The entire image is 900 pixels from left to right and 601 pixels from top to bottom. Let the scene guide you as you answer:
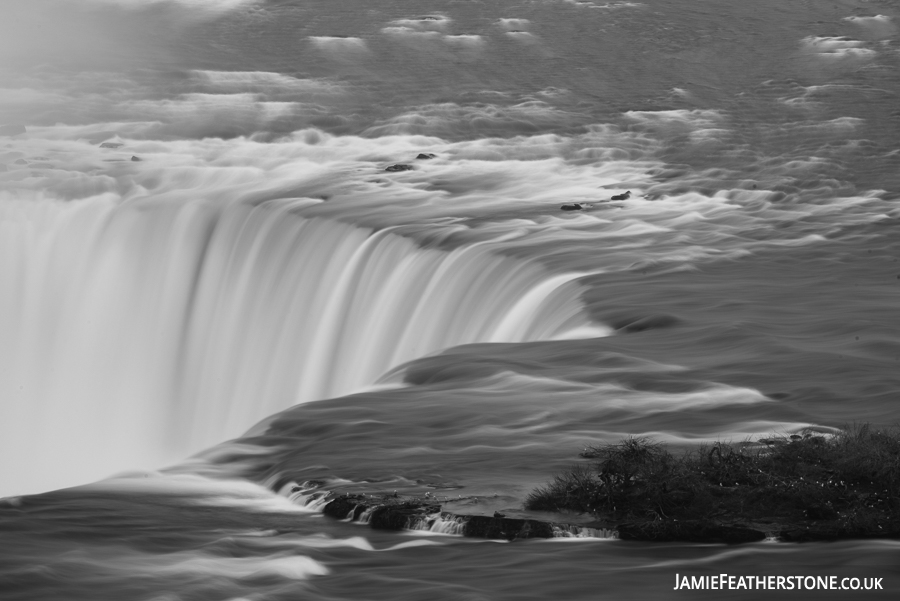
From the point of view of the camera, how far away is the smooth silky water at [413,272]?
7945 mm

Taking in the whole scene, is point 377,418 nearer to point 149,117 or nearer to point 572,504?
point 572,504

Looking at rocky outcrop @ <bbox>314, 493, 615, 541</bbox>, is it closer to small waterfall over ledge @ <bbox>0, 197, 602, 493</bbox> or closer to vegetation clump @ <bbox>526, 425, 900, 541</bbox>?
vegetation clump @ <bbox>526, 425, 900, 541</bbox>

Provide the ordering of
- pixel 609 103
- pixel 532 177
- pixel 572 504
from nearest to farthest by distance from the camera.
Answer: pixel 572 504 → pixel 532 177 → pixel 609 103

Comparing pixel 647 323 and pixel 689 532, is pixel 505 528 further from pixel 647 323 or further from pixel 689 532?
pixel 647 323

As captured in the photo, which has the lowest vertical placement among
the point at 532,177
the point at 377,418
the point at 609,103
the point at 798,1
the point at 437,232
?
the point at 377,418

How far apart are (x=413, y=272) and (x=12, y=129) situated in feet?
44.0

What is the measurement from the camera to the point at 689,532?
25.7 feet

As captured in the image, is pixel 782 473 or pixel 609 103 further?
pixel 609 103

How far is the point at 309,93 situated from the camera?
29.6m

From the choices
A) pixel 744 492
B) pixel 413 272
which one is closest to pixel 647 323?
pixel 413 272

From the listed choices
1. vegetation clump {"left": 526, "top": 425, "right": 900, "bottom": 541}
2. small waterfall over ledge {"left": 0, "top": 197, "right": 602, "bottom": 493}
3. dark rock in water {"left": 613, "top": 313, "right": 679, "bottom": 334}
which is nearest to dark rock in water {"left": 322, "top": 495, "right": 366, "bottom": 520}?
vegetation clump {"left": 526, "top": 425, "right": 900, "bottom": 541}

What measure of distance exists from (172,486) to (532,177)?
47.0ft

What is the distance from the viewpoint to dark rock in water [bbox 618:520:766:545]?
777 centimetres

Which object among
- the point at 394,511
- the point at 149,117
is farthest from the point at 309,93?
the point at 394,511
